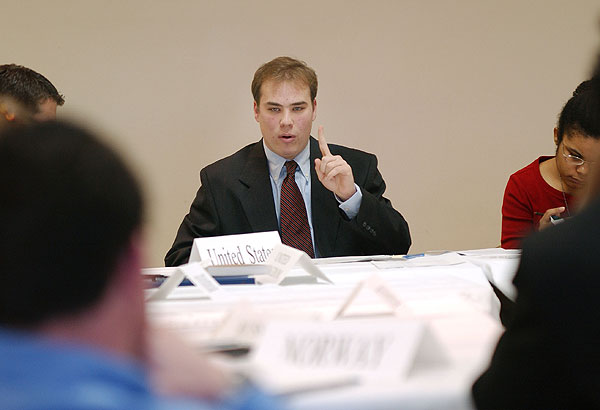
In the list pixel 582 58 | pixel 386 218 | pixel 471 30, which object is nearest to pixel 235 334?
pixel 386 218

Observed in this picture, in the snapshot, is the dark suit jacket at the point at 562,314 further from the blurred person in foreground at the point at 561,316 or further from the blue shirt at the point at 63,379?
the blue shirt at the point at 63,379

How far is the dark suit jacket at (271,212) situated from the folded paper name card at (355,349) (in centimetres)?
151

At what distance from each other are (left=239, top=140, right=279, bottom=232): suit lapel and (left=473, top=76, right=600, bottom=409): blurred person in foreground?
6.41 ft

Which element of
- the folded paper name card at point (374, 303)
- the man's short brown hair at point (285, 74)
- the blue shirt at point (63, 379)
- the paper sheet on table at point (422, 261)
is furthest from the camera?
the man's short brown hair at point (285, 74)

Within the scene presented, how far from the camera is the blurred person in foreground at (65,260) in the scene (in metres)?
0.45

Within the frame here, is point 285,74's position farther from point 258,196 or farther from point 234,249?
point 234,249

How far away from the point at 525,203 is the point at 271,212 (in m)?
1.01

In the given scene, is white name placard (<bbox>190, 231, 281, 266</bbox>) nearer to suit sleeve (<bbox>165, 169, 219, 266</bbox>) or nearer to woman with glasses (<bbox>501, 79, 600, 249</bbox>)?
suit sleeve (<bbox>165, 169, 219, 266</bbox>)

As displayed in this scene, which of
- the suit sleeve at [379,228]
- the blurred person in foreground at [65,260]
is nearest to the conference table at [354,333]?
the blurred person in foreground at [65,260]

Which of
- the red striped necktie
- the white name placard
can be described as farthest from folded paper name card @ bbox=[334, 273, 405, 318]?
the red striped necktie

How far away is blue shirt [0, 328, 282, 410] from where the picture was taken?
0.43 metres

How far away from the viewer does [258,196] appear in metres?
2.72

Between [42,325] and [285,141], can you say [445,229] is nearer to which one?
[285,141]

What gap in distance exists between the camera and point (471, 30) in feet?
13.7
